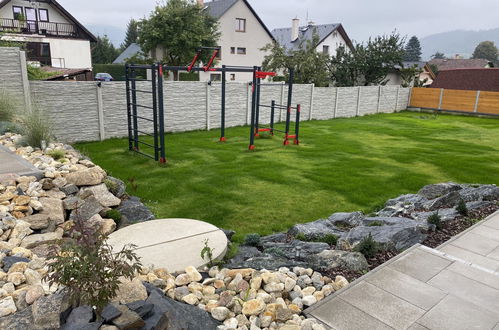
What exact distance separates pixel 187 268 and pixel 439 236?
9.80 ft

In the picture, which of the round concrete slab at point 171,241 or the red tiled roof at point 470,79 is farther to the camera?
the red tiled roof at point 470,79

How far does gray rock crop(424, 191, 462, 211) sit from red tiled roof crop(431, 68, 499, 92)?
21407 millimetres

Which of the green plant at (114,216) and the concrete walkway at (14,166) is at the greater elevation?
the concrete walkway at (14,166)

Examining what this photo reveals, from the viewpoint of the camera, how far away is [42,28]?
90.2 feet

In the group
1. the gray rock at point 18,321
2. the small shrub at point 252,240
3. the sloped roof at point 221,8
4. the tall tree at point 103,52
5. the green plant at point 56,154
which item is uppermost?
the sloped roof at point 221,8

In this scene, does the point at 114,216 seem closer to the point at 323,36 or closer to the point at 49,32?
the point at 49,32

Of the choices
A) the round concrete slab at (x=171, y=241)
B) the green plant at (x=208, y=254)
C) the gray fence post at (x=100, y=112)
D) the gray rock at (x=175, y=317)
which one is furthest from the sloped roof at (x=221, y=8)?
the gray rock at (x=175, y=317)

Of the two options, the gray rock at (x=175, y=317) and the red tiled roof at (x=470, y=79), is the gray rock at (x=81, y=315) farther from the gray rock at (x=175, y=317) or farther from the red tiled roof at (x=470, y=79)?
the red tiled roof at (x=470, y=79)

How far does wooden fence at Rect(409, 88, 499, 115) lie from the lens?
811 inches

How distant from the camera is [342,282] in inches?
133

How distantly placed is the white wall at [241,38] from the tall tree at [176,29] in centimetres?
476

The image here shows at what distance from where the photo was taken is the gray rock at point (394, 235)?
418cm

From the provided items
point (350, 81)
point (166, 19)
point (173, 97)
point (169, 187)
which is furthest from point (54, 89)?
point (350, 81)

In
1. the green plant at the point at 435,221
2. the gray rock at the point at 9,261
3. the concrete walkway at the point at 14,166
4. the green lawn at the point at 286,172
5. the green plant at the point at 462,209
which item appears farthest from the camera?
the green lawn at the point at 286,172
